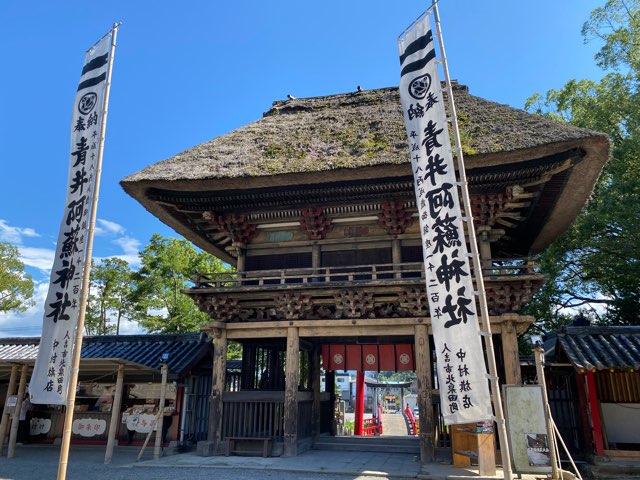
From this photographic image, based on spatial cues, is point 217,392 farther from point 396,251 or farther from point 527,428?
point 527,428

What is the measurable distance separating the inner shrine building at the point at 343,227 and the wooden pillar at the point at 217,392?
23 mm

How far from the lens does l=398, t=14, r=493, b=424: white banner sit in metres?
5.33

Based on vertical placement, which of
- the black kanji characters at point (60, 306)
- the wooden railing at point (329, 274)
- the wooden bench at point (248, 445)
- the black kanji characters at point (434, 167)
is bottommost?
the wooden bench at point (248, 445)

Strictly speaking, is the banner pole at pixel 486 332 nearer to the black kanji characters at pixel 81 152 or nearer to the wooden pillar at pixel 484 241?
the wooden pillar at pixel 484 241

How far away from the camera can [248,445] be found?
9930 mm

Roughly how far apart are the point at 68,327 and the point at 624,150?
16588mm

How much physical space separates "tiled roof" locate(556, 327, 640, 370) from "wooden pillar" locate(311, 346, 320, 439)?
6.25 meters

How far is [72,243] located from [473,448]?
761 centimetres

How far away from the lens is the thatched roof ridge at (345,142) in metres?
8.91

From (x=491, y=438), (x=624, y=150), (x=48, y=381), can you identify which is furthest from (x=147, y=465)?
(x=624, y=150)

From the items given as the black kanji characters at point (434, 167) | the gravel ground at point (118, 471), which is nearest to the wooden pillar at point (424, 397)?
the gravel ground at point (118, 471)

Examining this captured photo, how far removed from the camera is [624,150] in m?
14.7

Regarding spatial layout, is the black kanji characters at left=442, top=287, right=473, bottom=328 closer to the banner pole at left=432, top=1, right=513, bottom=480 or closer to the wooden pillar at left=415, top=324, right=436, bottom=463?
the banner pole at left=432, top=1, right=513, bottom=480

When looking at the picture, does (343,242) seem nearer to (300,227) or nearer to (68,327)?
(300,227)
